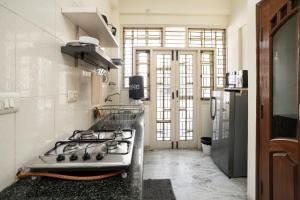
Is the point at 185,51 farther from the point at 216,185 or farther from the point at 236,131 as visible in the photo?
the point at 216,185

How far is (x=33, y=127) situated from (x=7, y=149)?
25 centimetres

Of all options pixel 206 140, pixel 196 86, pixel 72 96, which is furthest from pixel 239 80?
pixel 72 96

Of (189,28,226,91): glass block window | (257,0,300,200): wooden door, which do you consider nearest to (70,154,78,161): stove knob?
(257,0,300,200): wooden door

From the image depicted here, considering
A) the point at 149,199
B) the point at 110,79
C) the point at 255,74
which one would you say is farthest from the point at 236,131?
the point at 110,79

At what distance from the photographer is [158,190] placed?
308cm

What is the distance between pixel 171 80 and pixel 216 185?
2472 millimetres

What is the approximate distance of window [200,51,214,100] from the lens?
A: 5.18 m

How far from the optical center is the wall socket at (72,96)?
188 centimetres

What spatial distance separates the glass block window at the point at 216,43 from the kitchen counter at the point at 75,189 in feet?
14.6

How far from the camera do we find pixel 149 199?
2846 millimetres

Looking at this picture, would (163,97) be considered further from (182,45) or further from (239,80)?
(239,80)

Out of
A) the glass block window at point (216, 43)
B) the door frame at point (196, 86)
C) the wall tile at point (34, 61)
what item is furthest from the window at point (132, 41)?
the wall tile at point (34, 61)

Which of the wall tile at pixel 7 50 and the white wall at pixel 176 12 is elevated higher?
the white wall at pixel 176 12

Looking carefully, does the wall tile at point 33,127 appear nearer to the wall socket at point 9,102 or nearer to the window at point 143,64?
the wall socket at point 9,102
